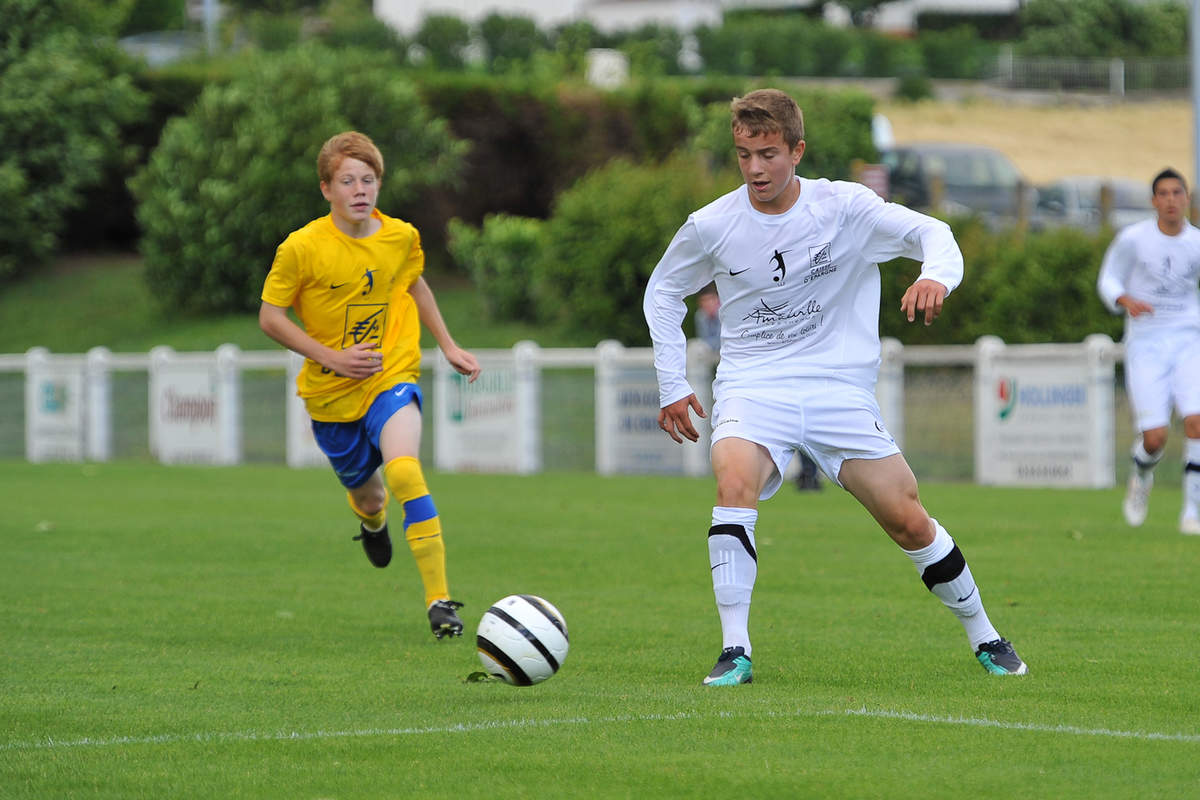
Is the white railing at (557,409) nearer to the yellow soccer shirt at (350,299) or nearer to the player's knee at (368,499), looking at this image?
the player's knee at (368,499)

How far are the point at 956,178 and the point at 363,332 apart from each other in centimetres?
→ 3114

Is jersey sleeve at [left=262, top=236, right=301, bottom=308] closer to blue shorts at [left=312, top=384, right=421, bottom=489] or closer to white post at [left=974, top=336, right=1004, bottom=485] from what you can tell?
blue shorts at [left=312, top=384, right=421, bottom=489]

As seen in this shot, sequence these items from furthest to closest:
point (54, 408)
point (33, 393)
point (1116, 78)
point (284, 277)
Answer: point (1116, 78)
point (33, 393)
point (54, 408)
point (284, 277)

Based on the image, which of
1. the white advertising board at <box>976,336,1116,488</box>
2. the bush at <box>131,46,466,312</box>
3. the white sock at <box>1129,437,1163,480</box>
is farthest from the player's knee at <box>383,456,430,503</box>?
the bush at <box>131,46,466,312</box>

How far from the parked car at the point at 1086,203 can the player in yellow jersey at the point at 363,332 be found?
91.2ft

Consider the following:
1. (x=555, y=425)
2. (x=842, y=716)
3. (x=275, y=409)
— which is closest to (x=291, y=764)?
(x=842, y=716)

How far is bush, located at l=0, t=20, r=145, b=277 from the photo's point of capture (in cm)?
4047

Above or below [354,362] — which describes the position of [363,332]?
above

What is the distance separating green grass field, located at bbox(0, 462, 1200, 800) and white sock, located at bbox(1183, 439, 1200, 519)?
328 millimetres

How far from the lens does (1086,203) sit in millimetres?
39469

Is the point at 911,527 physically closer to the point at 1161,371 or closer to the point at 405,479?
the point at 405,479

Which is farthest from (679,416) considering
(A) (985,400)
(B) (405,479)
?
(A) (985,400)

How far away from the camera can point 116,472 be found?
80.5 feet

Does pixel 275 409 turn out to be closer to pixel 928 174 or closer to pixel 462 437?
pixel 462 437
